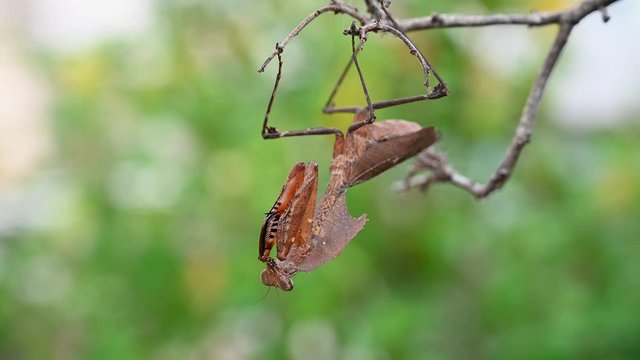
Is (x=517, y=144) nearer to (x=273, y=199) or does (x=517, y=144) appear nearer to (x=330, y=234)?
(x=330, y=234)

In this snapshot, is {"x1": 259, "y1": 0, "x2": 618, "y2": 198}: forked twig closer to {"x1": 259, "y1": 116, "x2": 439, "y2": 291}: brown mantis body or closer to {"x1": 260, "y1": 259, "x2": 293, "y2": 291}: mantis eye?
{"x1": 259, "y1": 116, "x2": 439, "y2": 291}: brown mantis body

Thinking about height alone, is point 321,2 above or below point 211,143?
above

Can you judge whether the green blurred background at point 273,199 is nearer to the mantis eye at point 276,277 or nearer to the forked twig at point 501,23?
the forked twig at point 501,23

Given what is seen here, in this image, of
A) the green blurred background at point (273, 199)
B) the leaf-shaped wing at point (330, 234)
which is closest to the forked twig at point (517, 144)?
the leaf-shaped wing at point (330, 234)

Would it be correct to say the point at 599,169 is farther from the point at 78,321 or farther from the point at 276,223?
the point at 276,223

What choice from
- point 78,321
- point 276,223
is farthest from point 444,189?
point 276,223

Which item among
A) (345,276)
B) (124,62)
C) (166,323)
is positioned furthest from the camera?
(124,62)

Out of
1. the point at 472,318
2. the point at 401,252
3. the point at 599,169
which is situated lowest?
the point at 472,318
